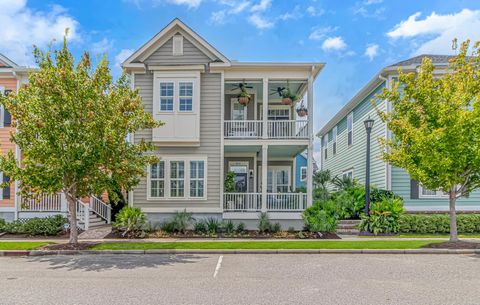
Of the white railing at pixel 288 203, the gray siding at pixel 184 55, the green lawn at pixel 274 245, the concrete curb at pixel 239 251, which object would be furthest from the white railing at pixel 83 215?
the white railing at pixel 288 203

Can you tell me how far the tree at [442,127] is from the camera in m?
11.4

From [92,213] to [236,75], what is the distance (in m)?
9.68

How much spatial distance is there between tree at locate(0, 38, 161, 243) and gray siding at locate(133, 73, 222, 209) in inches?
175

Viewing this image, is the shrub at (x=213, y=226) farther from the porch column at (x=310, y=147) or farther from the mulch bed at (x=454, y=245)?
the mulch bed at (x=454, y=245)

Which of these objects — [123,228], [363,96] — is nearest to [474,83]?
[363,96]

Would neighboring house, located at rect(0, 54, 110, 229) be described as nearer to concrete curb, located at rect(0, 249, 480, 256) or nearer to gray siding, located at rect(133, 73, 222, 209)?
gray siding, located at rect(133, 73, 222, 209)

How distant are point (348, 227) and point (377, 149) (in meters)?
4.43

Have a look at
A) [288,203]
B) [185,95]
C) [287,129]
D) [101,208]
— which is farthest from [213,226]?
[101,208]

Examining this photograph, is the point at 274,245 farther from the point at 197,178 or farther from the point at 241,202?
the point at 197,178

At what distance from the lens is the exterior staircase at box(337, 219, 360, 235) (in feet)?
53.2

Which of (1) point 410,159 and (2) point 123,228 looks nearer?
(1) point 410,159

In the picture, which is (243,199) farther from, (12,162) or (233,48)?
(12,162)

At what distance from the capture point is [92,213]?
715 inches

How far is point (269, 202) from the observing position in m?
16.9
